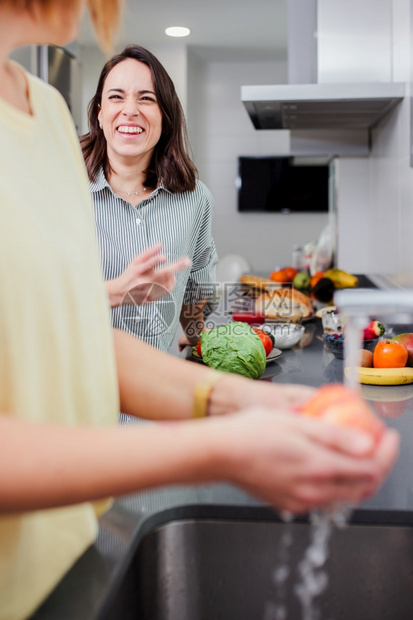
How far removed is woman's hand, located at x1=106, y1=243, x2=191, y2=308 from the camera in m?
1.06

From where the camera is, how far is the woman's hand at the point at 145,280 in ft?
3.48

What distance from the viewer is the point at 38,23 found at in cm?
62

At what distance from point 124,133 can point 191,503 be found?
119cm

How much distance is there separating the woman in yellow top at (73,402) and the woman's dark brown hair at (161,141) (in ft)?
3.75

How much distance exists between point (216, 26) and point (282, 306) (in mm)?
3381

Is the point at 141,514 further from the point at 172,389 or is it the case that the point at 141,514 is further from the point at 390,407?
the point at 390,407

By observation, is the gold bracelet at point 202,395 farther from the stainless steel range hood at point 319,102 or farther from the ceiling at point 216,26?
the ceiling at point 216,26

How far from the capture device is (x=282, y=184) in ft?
20.2

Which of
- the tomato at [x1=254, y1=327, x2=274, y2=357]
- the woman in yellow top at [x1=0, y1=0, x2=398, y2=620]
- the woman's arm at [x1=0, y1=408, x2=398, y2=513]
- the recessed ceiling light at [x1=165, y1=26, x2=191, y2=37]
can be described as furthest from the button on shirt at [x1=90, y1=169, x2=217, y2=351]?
the recessed ceiling light at [x1=165, y1=26, x2=191, y2=37]

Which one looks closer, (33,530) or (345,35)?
(33,530)

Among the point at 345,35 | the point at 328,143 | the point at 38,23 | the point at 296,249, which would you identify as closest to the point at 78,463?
the point at 38,23

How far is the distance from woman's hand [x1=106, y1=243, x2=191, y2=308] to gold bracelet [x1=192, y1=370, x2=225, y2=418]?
343 mm

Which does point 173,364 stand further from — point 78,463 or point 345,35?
point 345,35

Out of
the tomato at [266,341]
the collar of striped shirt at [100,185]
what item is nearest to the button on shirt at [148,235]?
the collar of striped shirt at [100,185]
